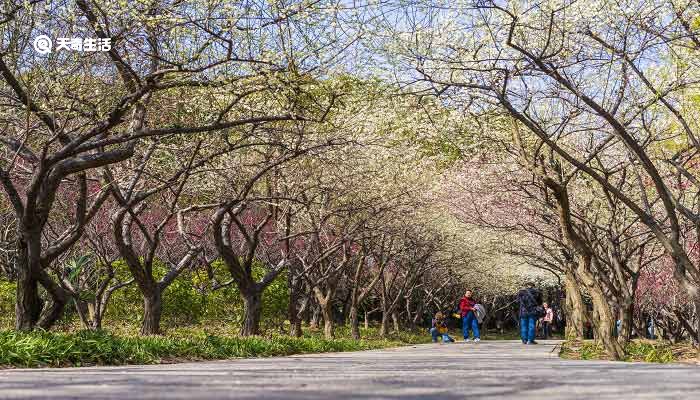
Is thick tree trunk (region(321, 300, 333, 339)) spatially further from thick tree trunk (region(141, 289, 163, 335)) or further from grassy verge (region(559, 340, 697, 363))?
grassy verge (region(559, 340, 697, 363))

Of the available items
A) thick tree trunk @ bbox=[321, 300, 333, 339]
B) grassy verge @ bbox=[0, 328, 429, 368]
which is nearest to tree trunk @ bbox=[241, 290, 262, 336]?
grassy verge @ bbox=[0, 328, 429, 368]

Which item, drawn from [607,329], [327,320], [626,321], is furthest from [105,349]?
[327,320]

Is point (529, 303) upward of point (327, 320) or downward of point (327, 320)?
upward

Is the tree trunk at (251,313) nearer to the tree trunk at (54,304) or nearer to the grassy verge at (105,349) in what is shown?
the grassy verge at (105,349)

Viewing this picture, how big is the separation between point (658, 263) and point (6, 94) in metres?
30.4

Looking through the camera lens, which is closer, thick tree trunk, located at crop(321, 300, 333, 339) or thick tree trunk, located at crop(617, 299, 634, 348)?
thick tree trunk, located at crop(617, 299, 634, 348)

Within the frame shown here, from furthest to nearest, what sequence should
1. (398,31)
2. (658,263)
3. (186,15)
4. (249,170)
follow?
(658,263), (249,170), (398,31), (186,15)

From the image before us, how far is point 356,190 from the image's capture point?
23.3 meters

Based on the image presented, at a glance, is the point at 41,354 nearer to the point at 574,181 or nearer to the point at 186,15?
the point at 186,15

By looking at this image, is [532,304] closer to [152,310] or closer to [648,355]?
[648,355]

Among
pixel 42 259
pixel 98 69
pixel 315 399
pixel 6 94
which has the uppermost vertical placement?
pixel 98 69

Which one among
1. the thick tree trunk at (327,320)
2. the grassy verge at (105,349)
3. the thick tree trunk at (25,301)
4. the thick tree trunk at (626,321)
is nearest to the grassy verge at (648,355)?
the thick tree trunk at (626,321)

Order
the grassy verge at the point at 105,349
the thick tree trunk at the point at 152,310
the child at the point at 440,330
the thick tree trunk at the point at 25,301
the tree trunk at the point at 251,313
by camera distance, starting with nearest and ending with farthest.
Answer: the grassy verge at the point at 105,349 < the thick tree trunk at the point at 25,301 < the thick tree trunk at the point at 152,310 < the tree trunk at the point at 251,313 < the child at the point at 440,330

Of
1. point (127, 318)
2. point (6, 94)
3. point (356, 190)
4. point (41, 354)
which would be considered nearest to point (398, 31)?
point (6, 94)
